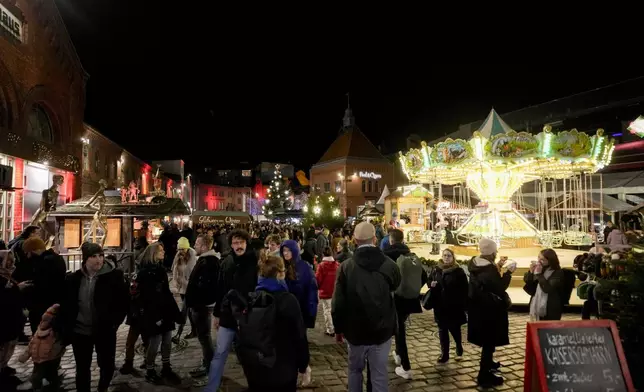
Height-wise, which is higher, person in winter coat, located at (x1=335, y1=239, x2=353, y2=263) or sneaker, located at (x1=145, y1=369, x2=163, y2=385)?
person in winter coat, located at (x1=335, y1=239, x2=353, y2=263)

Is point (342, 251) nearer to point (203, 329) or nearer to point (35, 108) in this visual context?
point (203, 329)

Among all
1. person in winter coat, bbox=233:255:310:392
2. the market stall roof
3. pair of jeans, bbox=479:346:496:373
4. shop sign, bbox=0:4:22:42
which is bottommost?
pair of jeans, bbox=479:346:496:373

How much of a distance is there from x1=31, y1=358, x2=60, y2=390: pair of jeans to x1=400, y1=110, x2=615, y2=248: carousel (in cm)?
1150

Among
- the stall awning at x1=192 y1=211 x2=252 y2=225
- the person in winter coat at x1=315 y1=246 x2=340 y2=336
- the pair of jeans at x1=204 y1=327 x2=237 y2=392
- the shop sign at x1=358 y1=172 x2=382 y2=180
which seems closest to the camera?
the pair of jeans at x1=204 y1=327 x2=237 y2=392

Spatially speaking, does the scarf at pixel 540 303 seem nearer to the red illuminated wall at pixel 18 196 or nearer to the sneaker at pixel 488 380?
the sneaker at pixel 488 380

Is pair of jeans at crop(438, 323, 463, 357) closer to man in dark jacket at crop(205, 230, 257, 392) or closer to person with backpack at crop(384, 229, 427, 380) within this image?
person with backpack at crop(384, 229, 427, 380)

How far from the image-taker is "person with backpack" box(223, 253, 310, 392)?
3.08 meters

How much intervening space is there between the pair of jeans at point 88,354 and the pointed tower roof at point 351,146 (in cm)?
4630

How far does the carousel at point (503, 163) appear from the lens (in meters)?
11.6

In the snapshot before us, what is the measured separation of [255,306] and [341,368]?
9.70 ft

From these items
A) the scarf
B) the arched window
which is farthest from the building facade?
the scarf

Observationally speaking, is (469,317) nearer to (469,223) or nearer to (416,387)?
(416,387)

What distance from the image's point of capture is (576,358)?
3521 mm

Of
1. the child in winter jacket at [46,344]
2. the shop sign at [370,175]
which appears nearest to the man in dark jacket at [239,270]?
the child in winter jacket at [46,344]
